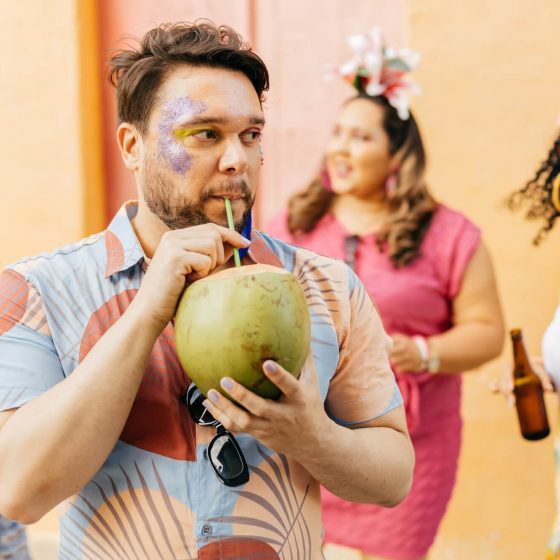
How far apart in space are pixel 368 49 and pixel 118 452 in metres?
2.69

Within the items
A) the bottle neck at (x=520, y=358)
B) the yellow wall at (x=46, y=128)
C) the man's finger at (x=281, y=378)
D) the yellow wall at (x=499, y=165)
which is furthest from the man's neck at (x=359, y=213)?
the man's finger at (x=281, y=378)

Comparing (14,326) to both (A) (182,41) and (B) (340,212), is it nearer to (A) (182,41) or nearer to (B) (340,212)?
(A) (182,41)

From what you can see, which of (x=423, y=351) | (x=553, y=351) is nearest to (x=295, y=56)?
(x=423, y=351)

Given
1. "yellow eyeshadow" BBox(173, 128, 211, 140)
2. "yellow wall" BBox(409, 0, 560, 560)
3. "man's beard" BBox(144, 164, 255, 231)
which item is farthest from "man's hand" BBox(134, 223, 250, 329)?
"yellow wall" BBox(409, 0, 560, 560)

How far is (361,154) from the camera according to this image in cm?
374

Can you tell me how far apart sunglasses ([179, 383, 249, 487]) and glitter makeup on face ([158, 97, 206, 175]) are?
0.42m

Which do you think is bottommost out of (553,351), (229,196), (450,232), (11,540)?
(11,540)

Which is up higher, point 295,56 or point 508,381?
point 295,56

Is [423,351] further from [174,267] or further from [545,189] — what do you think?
[174,267]

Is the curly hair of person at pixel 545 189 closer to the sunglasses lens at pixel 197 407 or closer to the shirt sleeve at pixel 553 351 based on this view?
the shirt sleeve at pixel 553 351

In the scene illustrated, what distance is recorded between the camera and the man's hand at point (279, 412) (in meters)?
1.48

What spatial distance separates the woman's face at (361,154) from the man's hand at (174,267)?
2234 mm

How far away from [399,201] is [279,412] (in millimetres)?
2329

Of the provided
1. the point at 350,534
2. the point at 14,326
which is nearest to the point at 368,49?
the point at 350,534
